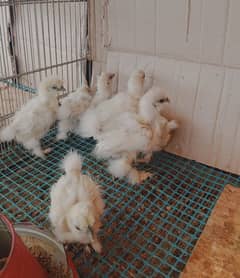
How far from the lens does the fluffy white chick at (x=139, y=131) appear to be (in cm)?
172

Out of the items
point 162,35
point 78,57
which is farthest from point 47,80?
point 162,35

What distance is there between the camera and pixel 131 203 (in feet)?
5.28

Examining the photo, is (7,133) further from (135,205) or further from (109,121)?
(135,205)

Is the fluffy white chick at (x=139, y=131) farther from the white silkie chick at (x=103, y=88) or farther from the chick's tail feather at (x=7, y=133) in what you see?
the chick's tail feather at (x=7, y=133)

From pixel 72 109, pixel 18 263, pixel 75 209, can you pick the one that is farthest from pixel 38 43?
pixel 18 263

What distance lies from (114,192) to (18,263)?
0.87 metres

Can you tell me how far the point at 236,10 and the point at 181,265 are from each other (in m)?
1.34

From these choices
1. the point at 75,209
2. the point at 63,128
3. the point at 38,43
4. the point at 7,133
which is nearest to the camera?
the point at 75,209

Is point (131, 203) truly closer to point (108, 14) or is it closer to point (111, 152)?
point (111, 152)

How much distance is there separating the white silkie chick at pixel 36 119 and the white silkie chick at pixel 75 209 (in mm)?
609

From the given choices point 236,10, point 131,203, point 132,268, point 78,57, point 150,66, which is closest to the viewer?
point 132,268

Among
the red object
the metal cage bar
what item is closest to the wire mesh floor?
the red object

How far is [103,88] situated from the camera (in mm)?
2057

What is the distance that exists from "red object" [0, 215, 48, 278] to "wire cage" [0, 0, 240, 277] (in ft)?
1.11
